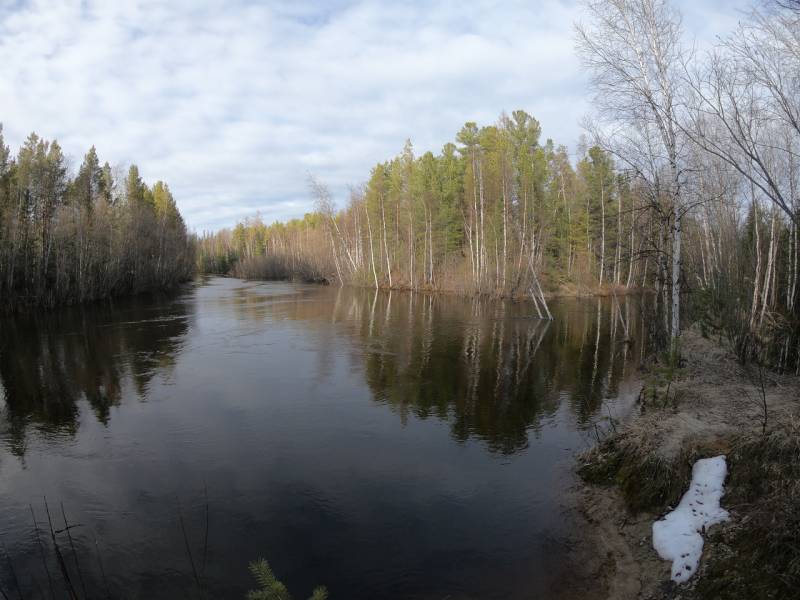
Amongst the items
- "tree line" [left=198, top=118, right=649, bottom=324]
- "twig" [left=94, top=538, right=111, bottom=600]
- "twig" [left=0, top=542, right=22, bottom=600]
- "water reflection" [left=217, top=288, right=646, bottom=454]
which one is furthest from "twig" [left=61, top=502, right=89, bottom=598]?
"tree line" [left=198, top=118, right=649, bottom=324]

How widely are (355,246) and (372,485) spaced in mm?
46515

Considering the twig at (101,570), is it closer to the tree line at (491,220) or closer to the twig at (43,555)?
the twig at (43,555)

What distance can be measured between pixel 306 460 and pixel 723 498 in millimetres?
6169

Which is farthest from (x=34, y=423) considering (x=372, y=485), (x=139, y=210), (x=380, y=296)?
(x=139, y=210)

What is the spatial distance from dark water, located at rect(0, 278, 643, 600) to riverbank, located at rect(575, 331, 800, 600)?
1.88 ft

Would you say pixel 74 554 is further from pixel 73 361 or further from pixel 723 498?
pixel 73 361

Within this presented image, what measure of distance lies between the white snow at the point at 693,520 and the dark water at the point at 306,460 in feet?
3.79

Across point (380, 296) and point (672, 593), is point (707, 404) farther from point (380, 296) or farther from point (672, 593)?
point (380, 296)

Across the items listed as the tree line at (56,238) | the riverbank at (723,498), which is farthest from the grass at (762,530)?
the tree line at (56,238)

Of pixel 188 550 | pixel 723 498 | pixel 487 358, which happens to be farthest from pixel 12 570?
pixel 487 358

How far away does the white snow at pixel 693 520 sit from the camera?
4887 millimetres

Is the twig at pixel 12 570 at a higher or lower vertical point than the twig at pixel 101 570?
higher

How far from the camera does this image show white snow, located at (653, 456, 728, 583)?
489 centimetres

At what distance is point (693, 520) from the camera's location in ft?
17.4
